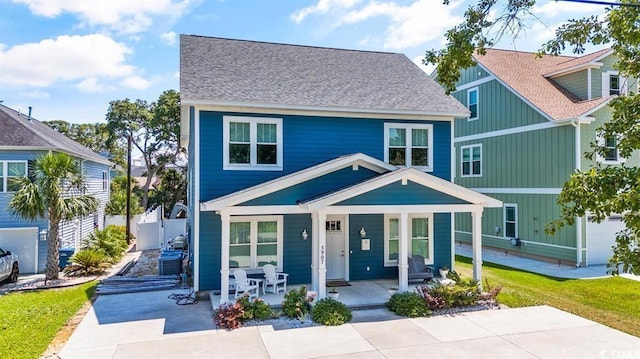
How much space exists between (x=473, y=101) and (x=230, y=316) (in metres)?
16.9

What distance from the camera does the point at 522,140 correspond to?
59.7 ft

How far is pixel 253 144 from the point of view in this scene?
1206 cm

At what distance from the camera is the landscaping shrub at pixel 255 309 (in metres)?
9.34

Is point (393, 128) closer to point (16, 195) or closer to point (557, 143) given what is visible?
point (557, 143)

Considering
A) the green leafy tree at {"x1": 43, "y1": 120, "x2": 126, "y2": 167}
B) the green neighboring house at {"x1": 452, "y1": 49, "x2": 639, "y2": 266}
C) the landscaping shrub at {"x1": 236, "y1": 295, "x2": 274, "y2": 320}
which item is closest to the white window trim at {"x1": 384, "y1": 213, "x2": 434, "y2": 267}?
the landscaping shrub at {"x1": 236, "y1": 295, "x2": 274, "y2": 320}

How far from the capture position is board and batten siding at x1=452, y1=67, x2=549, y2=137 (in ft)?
58.7

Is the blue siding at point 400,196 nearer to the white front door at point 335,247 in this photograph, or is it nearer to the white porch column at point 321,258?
the white porch column at point 321,258

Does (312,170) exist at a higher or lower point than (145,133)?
lower

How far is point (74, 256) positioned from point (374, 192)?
36.2 ft

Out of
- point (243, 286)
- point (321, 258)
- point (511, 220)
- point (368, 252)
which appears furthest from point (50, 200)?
point (511, 220)

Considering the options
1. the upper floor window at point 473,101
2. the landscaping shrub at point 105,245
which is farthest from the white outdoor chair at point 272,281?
the upper floor window at point 473,101

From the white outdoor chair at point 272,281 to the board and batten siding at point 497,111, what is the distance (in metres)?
12.6

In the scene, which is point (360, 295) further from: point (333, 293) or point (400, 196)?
point (400, 196)

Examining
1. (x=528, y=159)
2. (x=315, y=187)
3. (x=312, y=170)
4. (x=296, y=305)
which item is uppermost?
(x=528, y=159)
